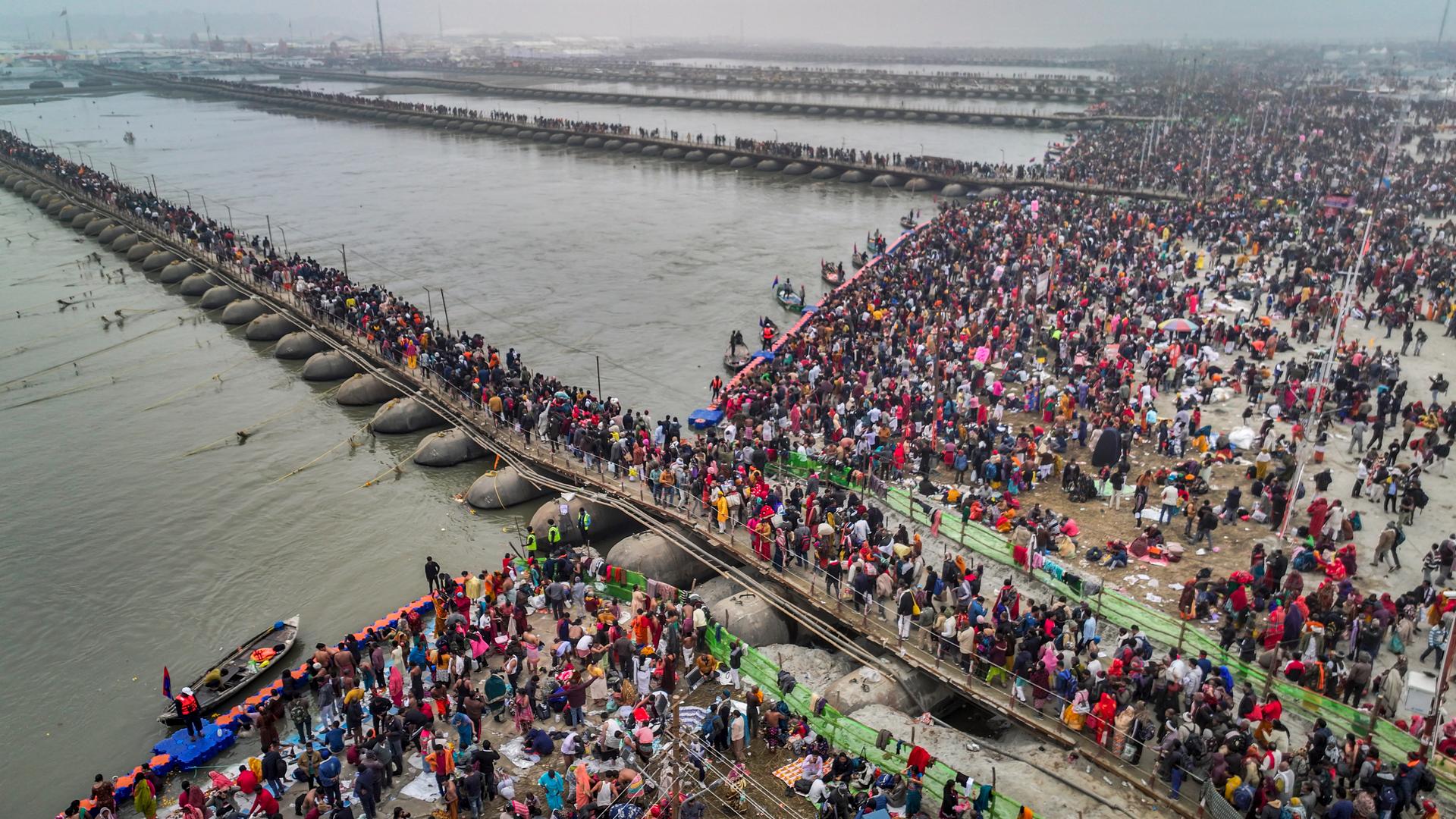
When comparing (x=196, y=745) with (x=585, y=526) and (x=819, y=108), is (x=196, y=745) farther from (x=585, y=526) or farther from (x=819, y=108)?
(x=819, y=108)

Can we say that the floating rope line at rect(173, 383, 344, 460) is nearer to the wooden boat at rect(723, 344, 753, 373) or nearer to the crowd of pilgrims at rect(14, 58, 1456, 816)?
the crowd of pilgrims at rect(14, 58, 1456, 816)

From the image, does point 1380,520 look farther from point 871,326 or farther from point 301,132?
point 301,132

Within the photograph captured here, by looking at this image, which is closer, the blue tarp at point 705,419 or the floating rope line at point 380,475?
the floating rope line at point 380,475

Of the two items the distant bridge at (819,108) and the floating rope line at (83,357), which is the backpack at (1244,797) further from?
the distant bridge at (819,108)

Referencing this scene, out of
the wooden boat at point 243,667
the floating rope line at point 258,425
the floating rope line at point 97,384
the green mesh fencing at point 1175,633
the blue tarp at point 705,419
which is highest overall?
the green mesh fencing at point 1175,633

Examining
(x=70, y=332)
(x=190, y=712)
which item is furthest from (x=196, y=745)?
(x=70, y=332)

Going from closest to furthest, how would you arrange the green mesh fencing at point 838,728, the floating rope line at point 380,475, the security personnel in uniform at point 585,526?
the green mesh fencing at point 838,728, the security personnel in uniform at point 585,526, the floating rope line at point 380,475

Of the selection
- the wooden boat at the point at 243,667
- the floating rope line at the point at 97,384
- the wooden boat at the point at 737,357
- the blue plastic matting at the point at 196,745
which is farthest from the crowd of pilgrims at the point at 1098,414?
the blue plastic matting at the point at 196,745
